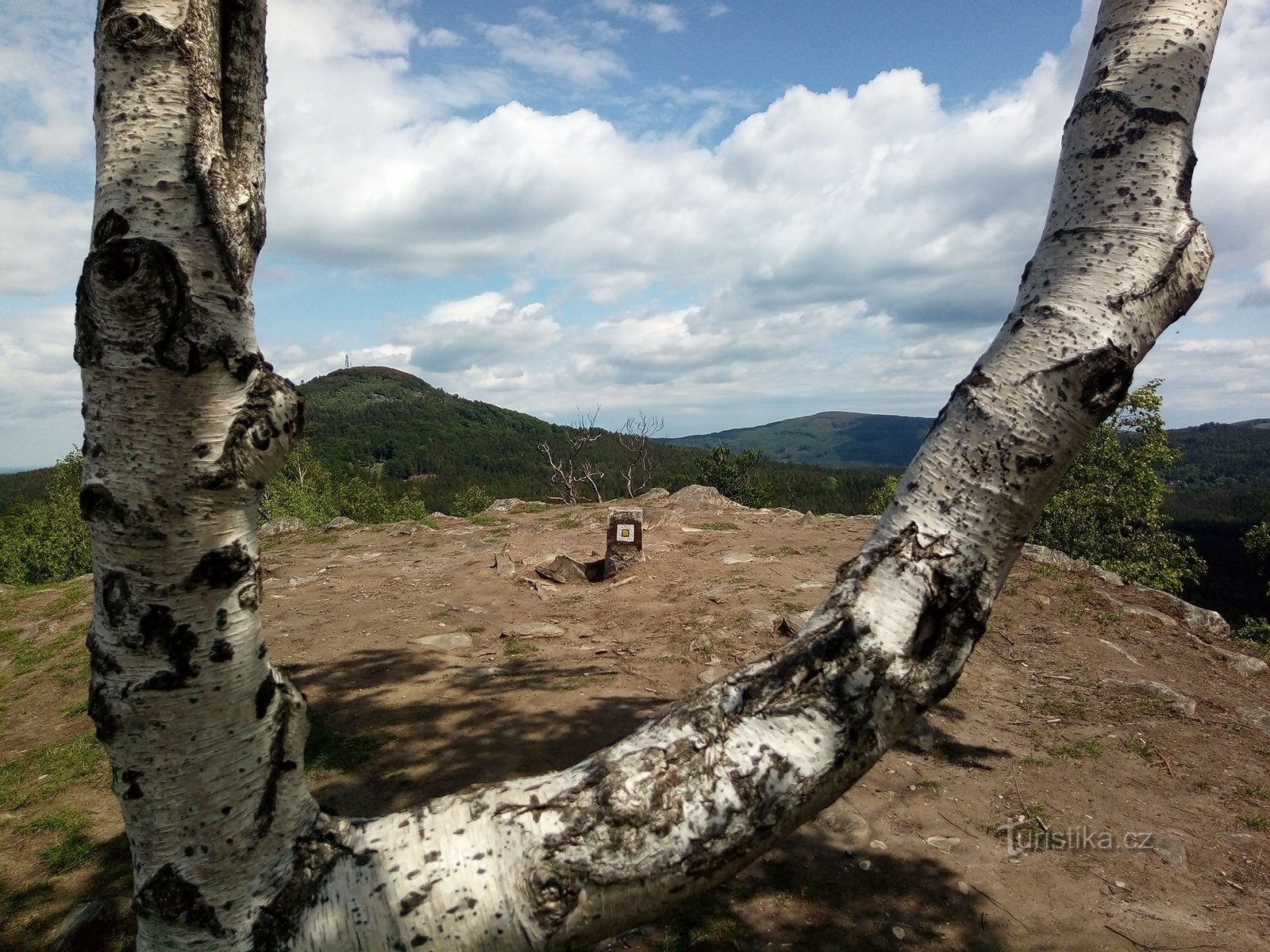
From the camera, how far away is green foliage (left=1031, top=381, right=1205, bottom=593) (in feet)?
85.7

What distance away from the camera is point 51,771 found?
543 cm

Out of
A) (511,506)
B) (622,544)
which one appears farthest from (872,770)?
(511,506)

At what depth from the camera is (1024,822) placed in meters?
4.71

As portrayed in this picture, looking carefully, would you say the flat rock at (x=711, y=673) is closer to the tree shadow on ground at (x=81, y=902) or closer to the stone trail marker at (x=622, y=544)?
the stone trail marker at (x=622, y=544)

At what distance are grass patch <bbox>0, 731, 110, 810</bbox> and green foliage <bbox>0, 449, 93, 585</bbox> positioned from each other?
1380 inches

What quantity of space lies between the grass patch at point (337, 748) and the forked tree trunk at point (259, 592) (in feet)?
12.0

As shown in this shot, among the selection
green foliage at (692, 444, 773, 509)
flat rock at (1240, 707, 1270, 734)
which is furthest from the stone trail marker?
green foliage at (692, 444, 773, 509)

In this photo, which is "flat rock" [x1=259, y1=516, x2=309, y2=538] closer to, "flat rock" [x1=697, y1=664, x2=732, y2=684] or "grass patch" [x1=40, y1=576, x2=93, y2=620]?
"grass patch" [x1=40, y1=576, x2=93, y2=620]

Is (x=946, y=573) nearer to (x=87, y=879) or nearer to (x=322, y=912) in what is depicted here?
(x=322, y=912)

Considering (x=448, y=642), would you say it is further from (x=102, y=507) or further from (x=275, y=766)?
(x=102, y=507)

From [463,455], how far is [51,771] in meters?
146

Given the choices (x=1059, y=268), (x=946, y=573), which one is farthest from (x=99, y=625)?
(x=1059, y=268)

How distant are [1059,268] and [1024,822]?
429cm

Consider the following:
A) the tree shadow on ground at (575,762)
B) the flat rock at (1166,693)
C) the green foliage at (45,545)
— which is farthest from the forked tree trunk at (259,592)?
the green foliage at (45,545)
